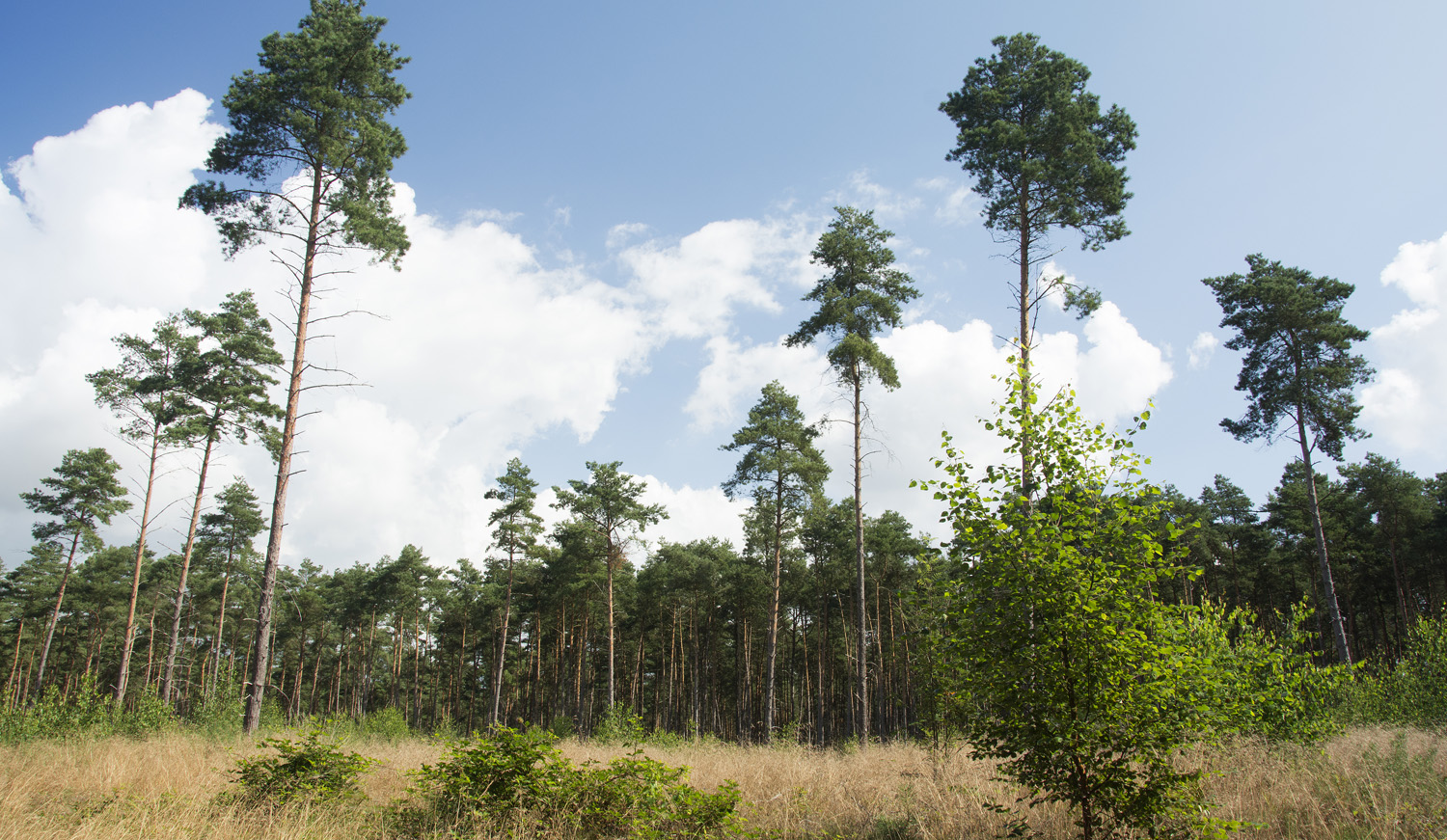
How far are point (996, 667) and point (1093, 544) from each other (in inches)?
46.9

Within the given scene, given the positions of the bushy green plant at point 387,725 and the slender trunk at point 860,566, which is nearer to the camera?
the slender trunk at point 860,566

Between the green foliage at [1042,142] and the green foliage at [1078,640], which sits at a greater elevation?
the green foliage at [1042,142]

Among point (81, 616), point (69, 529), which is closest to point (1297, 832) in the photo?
point (69, 529)

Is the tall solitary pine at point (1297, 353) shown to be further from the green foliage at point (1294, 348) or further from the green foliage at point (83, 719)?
the green foliage at point (83, 719)

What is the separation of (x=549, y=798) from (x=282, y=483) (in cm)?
846

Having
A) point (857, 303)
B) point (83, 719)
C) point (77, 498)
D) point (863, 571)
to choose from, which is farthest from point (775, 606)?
point (77, 498)

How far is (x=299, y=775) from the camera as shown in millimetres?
7391

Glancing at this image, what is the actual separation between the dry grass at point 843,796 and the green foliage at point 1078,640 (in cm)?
137

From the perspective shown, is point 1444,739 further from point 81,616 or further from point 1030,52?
point 81,616

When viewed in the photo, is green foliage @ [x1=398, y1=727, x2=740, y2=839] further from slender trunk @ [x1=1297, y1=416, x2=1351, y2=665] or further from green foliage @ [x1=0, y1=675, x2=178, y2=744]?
slender trunk @ [x1=1297, y1=416, x2=1351, y2=665]

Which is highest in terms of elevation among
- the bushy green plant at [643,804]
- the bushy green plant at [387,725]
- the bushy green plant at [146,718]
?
the bushy green plant at [643,804]

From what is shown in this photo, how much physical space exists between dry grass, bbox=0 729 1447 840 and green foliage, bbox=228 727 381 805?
27cm

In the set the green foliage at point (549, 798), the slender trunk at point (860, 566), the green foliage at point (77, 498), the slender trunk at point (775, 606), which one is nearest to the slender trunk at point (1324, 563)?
the slender trunk at point (860, 566)

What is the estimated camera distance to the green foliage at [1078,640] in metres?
4.52
